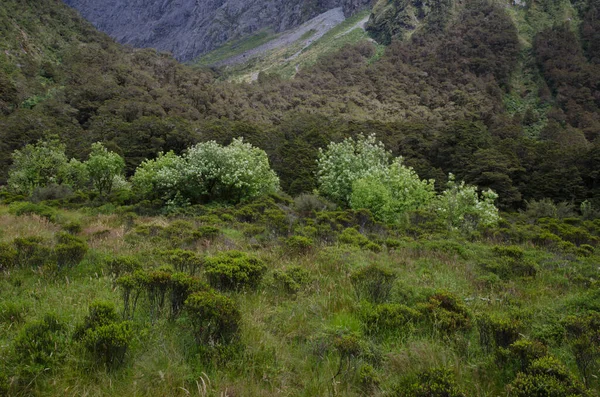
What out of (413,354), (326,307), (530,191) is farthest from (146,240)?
(530,191)

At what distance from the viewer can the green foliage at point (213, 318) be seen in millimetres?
3607

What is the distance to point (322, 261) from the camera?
7.44 m

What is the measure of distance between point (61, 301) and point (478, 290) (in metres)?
6.85

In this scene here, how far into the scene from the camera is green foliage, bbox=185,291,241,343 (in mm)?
3607

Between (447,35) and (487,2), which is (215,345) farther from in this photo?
(487,2)

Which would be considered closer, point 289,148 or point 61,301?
point 61,301

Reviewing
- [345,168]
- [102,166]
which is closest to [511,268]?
[345,168]

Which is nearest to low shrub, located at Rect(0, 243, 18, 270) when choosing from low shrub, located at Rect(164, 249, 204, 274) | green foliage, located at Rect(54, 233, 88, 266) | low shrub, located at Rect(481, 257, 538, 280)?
green foliage, located at Rect(54, 233, 88, 266)

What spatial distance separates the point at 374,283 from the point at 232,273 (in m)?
2.26

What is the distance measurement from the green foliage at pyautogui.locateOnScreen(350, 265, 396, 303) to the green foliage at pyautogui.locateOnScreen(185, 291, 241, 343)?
2258mm

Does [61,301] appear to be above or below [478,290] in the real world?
above

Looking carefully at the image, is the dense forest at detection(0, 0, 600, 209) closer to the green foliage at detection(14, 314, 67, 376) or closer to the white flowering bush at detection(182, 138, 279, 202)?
the white flowering bush at detection(182, 138, 279, 202)

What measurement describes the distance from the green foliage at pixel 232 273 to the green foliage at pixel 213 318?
1.41 meters

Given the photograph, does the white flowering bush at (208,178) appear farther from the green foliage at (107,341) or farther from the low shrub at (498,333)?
the low shrub at (498,333)
